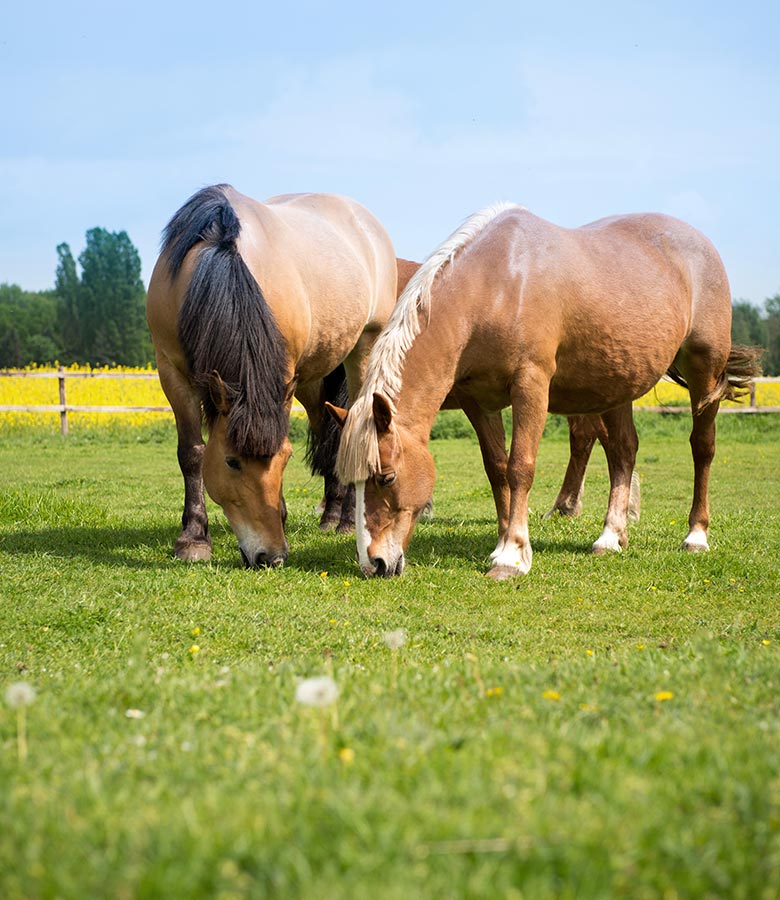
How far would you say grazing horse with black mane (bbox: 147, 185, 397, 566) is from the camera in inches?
237

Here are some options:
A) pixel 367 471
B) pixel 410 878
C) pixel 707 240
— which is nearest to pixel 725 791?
pixel 410 878

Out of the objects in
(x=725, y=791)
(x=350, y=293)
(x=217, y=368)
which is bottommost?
(x=725, y=791)

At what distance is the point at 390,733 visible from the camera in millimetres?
2170

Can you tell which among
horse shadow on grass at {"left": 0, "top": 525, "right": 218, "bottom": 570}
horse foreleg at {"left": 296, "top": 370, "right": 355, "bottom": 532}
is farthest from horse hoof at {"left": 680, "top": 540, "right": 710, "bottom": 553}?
horse shadow on grass at {"left": 0, "top": 525, "right": 218, "bottom": 570}

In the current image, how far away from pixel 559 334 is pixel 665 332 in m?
1.11

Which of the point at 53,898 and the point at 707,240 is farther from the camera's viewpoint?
the point at 707,240

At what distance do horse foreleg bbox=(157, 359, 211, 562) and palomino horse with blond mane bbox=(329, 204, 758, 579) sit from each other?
1175 millimetres

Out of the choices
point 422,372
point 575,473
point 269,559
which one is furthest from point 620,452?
point 269,559

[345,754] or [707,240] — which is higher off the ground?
[707,240]

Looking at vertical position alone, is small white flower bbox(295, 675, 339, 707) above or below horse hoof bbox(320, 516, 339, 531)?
above

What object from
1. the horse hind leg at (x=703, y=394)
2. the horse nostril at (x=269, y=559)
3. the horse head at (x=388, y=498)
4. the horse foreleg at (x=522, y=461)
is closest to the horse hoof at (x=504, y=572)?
the horse foreleg at (x=522, y=461)

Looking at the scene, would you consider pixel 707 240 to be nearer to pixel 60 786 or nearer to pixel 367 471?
pixel 367 471

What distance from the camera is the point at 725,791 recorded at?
1853 mm

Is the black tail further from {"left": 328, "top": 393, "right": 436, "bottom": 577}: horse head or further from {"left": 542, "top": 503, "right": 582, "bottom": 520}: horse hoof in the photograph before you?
{"left": 328, "top": 393, "right": 436, "bottom": 577}: horse head
